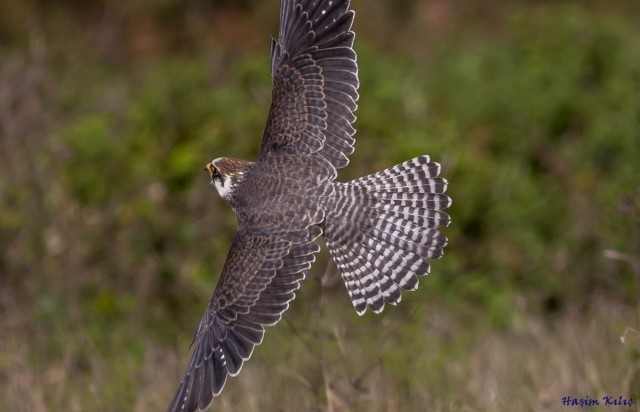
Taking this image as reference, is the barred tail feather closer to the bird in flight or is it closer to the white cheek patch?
the bird in flight

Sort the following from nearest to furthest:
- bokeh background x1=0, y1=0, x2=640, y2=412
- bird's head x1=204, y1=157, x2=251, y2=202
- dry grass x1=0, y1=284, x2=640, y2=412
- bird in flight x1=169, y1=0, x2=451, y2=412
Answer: dry grass x1=0, y1=284, x2=640, y2=412 < bird in flight x1=169, y1=0, x2=451, y2=412 < bird's head x1=204, y1=157, x2=251, y2=202 < bokeh background x1=0, y1=0, x2=640, y2=412

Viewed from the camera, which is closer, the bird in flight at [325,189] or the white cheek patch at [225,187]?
the bird in flight at [325,189]

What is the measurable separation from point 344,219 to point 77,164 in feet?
11.7

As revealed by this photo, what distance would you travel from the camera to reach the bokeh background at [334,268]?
6.08 m

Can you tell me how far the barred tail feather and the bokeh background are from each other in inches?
8.4

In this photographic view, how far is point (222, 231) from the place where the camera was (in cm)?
882

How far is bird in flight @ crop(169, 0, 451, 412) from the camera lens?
5625 millimetres

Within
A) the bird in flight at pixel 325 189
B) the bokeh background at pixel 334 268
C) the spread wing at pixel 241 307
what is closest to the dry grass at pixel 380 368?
the bokeh background at pixel 334 268

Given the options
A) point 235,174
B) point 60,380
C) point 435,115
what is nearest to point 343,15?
point 235,174

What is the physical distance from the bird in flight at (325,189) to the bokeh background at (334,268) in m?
0.24

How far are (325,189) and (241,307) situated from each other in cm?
77

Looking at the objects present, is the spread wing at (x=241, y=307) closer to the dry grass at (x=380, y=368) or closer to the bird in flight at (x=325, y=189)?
the bird in flight at (x=325, y=189)

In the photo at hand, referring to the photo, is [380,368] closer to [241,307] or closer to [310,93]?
[241,307]

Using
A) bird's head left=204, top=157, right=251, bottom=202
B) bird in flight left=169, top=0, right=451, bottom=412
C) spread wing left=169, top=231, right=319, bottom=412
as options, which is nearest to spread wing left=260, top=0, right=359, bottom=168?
bird in flight left=169, top=0, right=451, bottom=412
